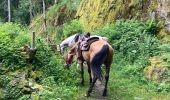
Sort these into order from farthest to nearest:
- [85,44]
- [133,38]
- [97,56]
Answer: [133,38], [85,44], [97,56]

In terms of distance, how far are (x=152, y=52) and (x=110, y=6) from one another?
23.0 ft

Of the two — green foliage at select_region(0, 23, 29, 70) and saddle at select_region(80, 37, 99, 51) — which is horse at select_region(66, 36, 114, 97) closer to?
saddle at select_region(80, 37, 99, 51)

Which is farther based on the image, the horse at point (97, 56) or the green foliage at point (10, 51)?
the green foliage at point (10, 51)

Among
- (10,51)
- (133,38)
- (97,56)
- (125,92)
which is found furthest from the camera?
(133,38)

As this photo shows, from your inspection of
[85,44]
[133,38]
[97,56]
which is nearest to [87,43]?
[85,44]

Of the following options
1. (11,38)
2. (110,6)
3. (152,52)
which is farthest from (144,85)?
(110,6)

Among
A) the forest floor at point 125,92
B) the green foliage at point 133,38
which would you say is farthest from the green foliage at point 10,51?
the green foliage at point 133,38

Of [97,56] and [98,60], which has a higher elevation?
[97,56]

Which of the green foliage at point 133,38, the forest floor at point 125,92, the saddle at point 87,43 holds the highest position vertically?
the saddle at point 87,43

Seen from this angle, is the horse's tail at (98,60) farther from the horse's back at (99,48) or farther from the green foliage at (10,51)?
the green foliage at (10,51)

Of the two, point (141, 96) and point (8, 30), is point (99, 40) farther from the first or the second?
point (8, 30)

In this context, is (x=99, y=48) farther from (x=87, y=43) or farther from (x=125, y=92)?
(x=125, y=92)

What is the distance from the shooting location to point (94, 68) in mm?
11031

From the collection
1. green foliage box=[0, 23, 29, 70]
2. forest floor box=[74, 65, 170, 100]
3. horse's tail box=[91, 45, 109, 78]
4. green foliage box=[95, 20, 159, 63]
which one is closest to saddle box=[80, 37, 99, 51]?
horse's tail box=[91, 45, 109, 78]
